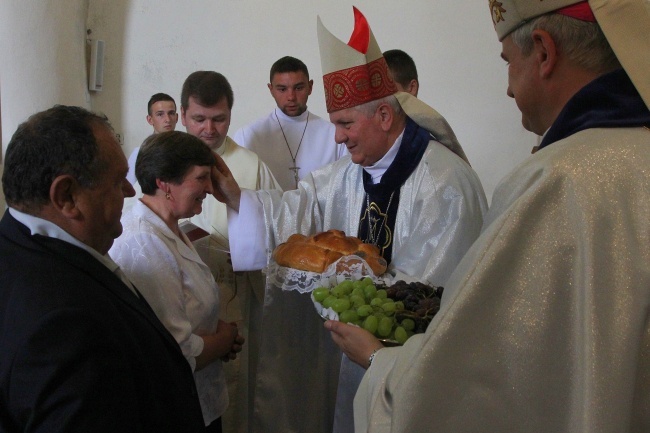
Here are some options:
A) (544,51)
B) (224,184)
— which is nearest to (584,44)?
(544,51)

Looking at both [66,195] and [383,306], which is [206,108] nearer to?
[383,306]

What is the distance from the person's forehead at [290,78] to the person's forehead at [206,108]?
4.48 ft

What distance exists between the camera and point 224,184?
332 centimetres

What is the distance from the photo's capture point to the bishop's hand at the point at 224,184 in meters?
3.28

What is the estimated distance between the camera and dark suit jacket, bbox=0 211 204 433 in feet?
4.87

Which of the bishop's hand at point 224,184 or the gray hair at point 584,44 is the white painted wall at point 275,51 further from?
the gray hair at point 584,44

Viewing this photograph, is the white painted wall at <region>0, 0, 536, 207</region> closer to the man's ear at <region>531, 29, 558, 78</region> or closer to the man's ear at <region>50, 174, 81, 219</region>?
the man's ear at <region>50, 174, 81, 219</region>

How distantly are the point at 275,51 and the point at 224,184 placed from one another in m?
3.93

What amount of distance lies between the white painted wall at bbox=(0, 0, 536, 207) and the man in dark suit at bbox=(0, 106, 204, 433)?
15.2ft

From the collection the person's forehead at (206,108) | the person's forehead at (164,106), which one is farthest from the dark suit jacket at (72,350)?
the person's forehead at (164,106)

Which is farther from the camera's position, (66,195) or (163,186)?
(163,186)

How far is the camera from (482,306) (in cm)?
146

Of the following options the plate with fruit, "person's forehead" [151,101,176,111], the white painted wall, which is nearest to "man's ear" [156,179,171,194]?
the plate with fruit

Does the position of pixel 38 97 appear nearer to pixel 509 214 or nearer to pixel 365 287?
pixel 365 287
